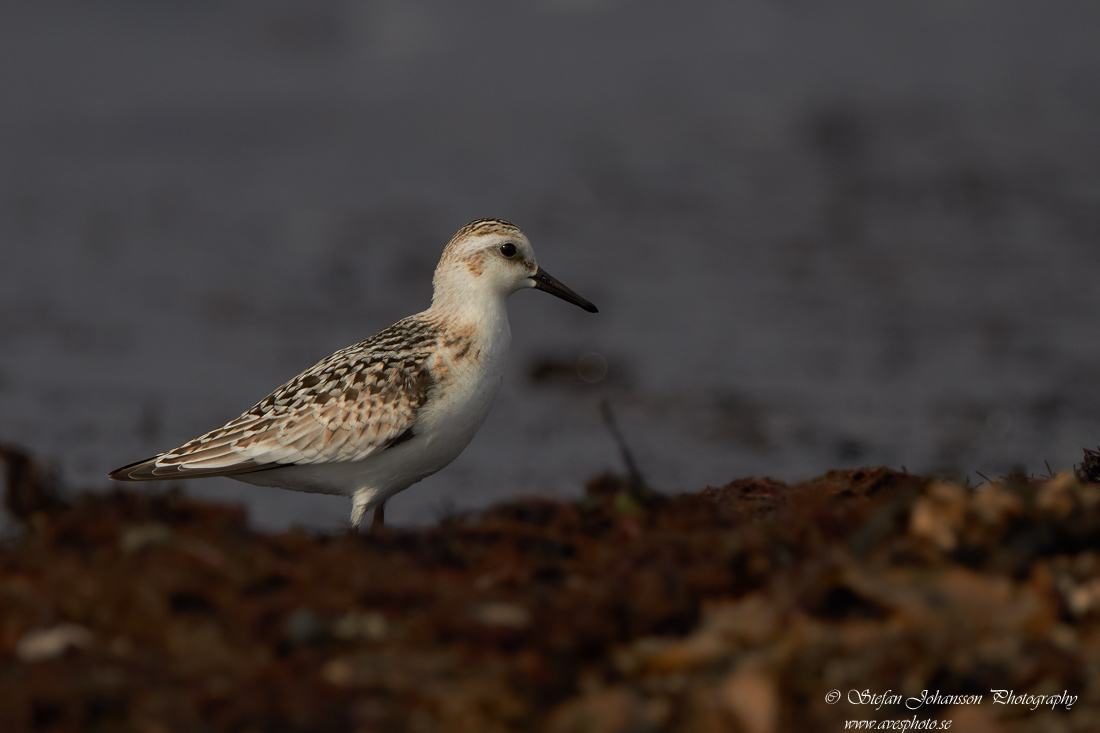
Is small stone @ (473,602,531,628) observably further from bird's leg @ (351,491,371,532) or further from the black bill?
the black bill

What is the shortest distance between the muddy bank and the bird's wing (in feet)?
5.08

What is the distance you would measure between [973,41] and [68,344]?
15158 mm

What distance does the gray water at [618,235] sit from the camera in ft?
30.6

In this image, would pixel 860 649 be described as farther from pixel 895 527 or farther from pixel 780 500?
pixel 780 500

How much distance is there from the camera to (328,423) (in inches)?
229

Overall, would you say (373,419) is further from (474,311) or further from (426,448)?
(474,311)

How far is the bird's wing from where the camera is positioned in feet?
18.8

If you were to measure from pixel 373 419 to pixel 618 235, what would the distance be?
8553mm

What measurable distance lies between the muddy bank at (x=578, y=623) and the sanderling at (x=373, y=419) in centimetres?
157

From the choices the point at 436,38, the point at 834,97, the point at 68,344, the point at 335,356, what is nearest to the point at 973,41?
the point at 834,97

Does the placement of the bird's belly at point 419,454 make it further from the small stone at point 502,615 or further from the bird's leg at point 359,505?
the small stone at point 502,615

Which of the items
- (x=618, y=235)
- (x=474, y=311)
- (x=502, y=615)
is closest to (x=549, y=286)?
(x=474, y=311)

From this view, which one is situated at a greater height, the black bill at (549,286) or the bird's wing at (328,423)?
the black bill at (549,286)

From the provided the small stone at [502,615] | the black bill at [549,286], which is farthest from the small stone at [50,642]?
the black bill at [549,286]
